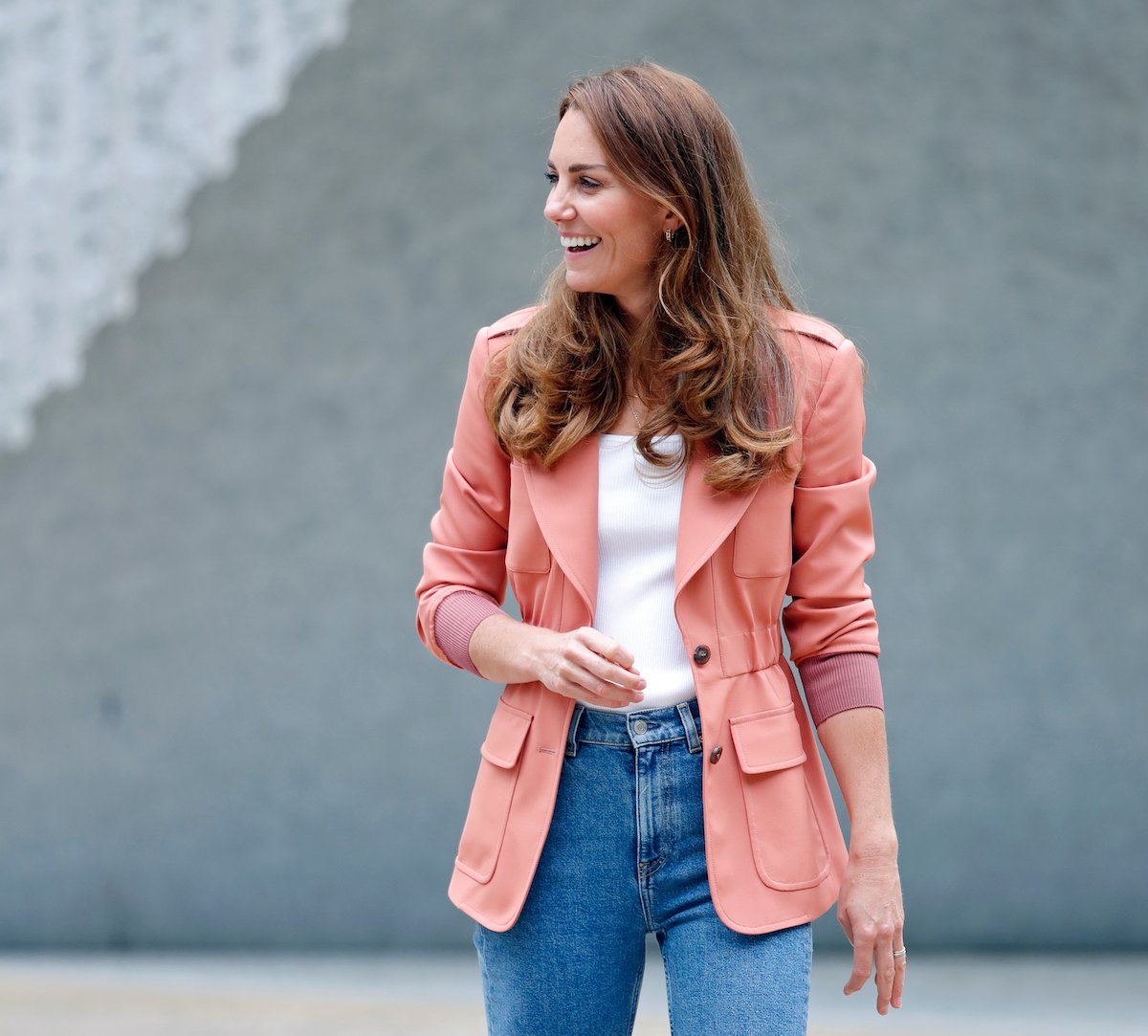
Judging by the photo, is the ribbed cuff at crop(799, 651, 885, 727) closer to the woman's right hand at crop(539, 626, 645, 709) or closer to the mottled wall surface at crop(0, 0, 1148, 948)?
the woman's right hand at crop(539, 626, 645, 709)

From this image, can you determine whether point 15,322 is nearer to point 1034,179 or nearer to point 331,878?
point 331,878

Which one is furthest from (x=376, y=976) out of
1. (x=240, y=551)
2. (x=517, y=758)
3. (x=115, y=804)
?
(x=517, y=758)

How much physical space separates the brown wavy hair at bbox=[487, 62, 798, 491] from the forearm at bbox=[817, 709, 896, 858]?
341 millimetres

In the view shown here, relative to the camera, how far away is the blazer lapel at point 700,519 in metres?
1.68

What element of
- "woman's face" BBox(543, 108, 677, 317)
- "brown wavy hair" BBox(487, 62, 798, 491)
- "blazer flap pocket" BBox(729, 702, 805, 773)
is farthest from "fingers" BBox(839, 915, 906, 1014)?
"woman's face" BBox(543, 108, 677, 317)

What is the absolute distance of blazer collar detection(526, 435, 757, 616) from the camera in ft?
5.54

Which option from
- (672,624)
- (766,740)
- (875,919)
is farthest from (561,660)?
(875,919)

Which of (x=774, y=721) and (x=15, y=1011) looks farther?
(x=15, y=1011)

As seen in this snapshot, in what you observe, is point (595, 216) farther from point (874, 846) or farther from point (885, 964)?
point (885, 964)

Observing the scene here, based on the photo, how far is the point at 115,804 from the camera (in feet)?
13.6

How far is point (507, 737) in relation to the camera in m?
1.75

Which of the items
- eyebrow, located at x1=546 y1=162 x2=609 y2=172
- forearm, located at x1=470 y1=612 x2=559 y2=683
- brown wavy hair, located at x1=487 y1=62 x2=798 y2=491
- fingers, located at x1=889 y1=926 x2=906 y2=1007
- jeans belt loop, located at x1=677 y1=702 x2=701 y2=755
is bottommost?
fingers, located at x1=889 y1=926 x2=906 y2=1007

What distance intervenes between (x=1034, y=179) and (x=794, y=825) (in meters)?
2.72

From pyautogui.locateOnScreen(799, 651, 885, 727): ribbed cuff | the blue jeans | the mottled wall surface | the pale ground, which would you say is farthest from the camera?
the mottled wall surface
